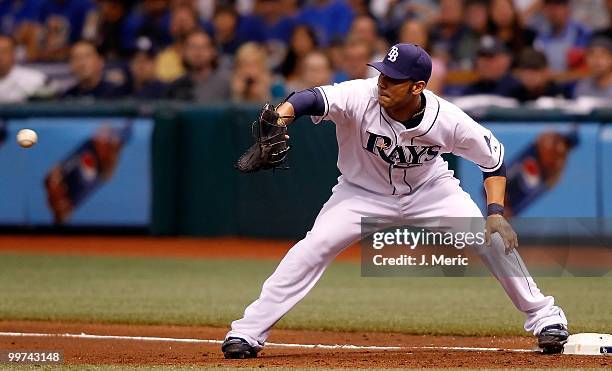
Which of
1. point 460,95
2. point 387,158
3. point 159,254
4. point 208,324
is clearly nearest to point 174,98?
point 159,254

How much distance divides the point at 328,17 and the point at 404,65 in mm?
8420

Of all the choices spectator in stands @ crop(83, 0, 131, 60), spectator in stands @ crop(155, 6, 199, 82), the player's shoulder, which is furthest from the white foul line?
spectator in stands @ crop(83, 0, 131, 60)

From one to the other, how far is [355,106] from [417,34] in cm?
591

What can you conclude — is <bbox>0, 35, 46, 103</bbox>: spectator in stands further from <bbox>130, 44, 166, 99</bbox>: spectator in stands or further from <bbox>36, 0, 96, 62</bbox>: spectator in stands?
<bbox>36, 0, 96, 62</bbox>: spectator in stands

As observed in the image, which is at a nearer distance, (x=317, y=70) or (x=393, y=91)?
(x=393, y=91)

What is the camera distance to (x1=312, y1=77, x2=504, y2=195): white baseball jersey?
19.3 ft

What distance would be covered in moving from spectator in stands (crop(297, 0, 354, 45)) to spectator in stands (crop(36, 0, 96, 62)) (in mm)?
3300

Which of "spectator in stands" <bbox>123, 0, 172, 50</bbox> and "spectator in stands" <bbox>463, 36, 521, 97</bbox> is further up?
"spectator in stands" <bbox>123, 0, 172, 50</bbox>

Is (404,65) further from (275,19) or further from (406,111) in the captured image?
(275,19)

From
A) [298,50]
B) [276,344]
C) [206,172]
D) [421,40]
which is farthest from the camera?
[298,50]

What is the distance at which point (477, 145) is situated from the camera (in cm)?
598

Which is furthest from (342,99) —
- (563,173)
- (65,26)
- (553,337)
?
(65,26)

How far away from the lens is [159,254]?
1143cm

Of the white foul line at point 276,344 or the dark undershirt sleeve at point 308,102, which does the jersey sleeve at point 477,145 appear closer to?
the dark undershirt sleeve at point 308,102
